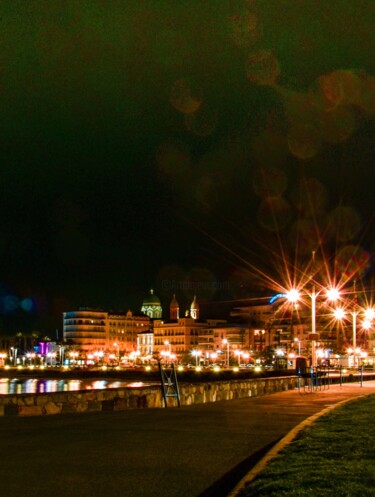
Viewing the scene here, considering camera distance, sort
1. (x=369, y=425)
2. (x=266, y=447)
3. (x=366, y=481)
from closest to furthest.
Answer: (x=366, y=481) → (x=266, y=447) → (x=369, y=425)

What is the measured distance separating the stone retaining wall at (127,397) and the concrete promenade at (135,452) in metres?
4.45

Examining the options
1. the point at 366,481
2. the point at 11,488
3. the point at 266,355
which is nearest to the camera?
the point at 366,481

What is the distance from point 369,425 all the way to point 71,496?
32.7 feet

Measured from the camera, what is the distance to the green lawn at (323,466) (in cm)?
944

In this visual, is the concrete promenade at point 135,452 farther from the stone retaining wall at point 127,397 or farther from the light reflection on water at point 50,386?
the light reflection on water at point 50,386

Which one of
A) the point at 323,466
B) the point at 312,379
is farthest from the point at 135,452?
the point at 312,379

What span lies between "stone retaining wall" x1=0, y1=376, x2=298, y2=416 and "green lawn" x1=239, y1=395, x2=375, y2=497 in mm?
12675

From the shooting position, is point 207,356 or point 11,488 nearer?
point 11,488

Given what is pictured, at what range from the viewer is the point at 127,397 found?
2953 cm

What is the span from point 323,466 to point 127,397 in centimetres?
1895

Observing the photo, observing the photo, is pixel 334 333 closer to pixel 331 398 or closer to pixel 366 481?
pixel 331 398

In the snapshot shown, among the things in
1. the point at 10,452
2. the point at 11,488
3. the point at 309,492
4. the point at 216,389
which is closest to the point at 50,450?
the point at 10,452

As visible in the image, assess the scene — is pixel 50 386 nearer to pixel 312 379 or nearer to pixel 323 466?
pixel 312 379

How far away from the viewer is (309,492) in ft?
30.4
